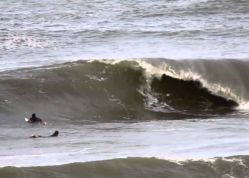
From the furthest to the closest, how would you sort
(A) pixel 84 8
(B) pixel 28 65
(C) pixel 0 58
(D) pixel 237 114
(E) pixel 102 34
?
(A) pixel 84 8 → (E) pixel 102 34 → (C) pixel 0 58 → (B) pixel 28 65 → (D) pixel 237 114

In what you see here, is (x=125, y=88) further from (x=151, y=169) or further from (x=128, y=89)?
(x=151, y=169)

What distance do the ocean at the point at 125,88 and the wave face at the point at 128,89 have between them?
1.2 inches

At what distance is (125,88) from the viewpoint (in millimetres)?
23609

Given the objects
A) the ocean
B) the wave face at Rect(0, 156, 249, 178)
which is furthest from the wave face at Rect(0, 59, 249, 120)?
the wave face at Rect(0, 156, 249, 178)

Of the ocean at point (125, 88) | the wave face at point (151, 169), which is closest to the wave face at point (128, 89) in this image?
the ocean at point (125, 88)

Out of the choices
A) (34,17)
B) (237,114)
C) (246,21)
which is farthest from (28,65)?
(246,21)

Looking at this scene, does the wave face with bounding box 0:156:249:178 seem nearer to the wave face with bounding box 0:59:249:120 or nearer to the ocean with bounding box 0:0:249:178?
the ocean with bounding box 0:0:249:178

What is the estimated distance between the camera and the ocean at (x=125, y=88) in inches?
575

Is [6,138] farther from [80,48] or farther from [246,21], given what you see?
[246,21]

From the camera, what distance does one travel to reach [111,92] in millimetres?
23188

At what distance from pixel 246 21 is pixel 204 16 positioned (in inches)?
73.9

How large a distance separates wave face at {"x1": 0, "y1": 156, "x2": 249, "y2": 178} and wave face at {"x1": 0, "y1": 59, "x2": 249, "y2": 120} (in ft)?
22.4

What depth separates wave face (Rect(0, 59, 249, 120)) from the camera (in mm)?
21750

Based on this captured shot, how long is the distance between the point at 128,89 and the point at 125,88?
0.08 meters
